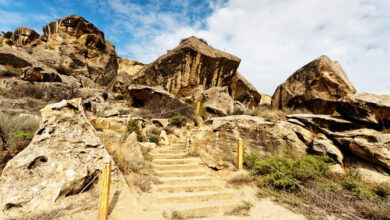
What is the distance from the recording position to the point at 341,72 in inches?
318

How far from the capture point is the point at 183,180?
183 inches

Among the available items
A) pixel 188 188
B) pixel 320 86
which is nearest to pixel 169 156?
pixel 188 188

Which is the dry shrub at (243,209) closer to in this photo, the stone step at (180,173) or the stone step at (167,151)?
the stone step at (180,173)

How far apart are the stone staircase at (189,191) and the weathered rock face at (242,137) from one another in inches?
28.7

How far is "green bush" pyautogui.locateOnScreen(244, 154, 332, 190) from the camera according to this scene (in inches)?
164

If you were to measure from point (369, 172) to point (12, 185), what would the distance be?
302 inches

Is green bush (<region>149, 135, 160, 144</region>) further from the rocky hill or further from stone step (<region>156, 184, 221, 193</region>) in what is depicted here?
stone step (<region>156, 184, 221, 193</region>)

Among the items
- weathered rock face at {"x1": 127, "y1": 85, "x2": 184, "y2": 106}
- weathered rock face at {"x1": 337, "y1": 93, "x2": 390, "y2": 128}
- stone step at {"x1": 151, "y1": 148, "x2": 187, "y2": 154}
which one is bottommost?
stone step at {"x1": 151, "y1": 148, "x2": 187, "y2": 154}

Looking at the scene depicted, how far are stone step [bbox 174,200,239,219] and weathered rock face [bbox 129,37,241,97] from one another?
1028cm

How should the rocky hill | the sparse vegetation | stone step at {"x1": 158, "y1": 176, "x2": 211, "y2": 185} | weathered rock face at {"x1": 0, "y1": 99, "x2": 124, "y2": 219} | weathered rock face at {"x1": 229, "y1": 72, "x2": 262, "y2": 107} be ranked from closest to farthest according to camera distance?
weathered rock face at {"x1": 0, "y1": 99, "x2": 124, "y2": 219}
the rocky hill
the sparse vegetation
stone step at {"x1": 158, "y1": 176, "x2": 211, "y2": 185}
weathered rock face at {"x1": 229, "y1": 72, "x2": 262, "y2": 107}

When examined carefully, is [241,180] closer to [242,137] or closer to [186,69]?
[242,137]

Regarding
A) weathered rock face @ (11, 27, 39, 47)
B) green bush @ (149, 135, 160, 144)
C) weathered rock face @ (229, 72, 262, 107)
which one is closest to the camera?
green bush @ (149, 135, 160, 144)

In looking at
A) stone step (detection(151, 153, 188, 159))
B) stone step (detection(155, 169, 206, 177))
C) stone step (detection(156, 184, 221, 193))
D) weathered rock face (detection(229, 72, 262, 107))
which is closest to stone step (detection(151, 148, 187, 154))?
stone step (detection(151, 153, 188, 159))

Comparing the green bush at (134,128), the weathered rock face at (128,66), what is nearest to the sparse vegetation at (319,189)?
the green bush at (134,128)
